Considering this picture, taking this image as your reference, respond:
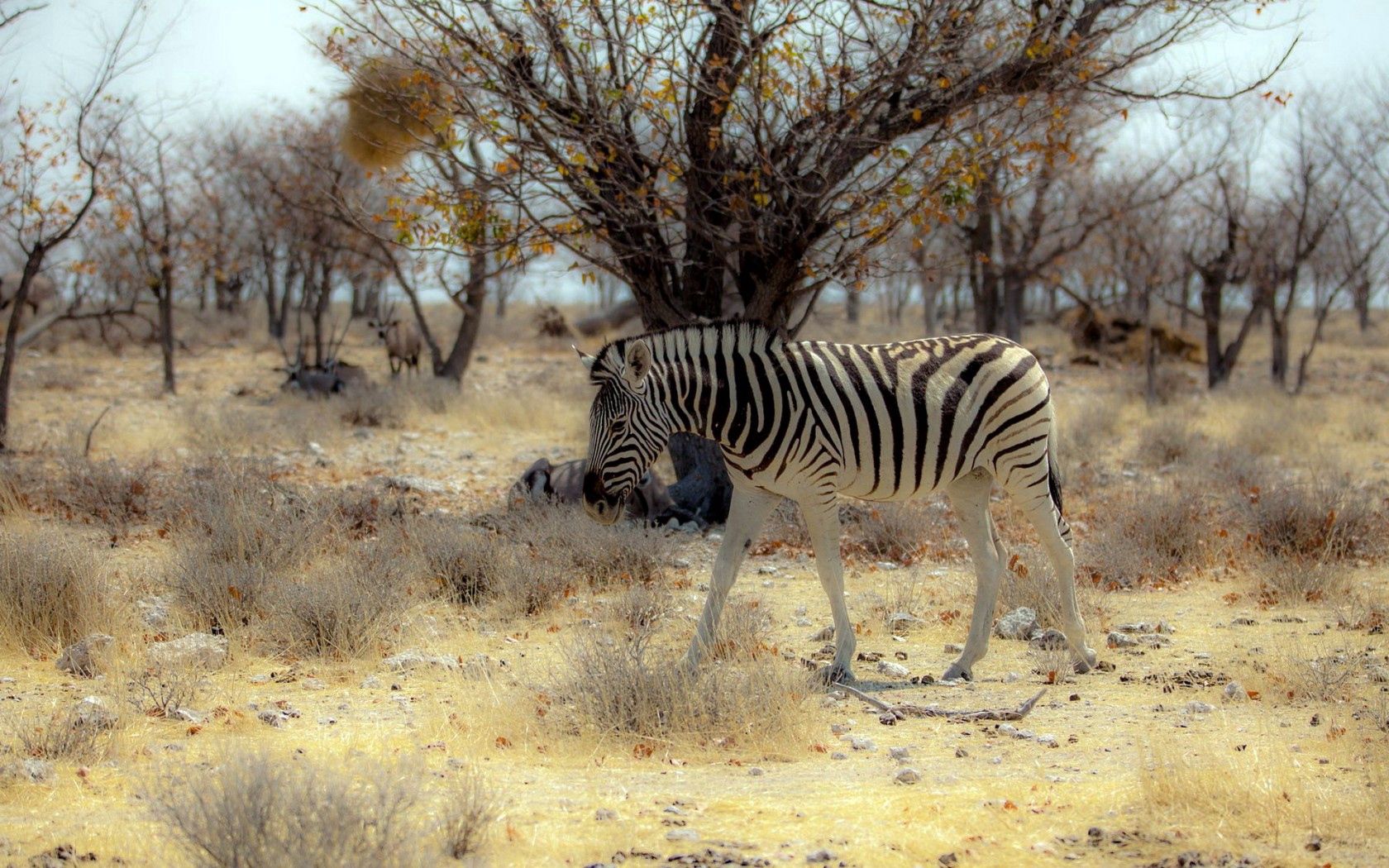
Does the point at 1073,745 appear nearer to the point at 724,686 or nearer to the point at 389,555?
the point at 724,686

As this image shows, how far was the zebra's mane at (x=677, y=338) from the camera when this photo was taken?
Result: 6340mm

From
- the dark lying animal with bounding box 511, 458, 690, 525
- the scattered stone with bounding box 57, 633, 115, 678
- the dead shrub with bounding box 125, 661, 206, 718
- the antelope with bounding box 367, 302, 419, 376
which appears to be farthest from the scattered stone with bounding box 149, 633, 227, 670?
the antelope with bounding box 367, 302, 419, 376

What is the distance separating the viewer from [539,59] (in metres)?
10.5

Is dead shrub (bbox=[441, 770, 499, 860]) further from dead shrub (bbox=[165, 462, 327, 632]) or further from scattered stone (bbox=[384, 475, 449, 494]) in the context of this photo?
scattered stone (bbox=[384, 475, 449, 494])

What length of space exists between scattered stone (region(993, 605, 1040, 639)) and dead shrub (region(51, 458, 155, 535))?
274 inches

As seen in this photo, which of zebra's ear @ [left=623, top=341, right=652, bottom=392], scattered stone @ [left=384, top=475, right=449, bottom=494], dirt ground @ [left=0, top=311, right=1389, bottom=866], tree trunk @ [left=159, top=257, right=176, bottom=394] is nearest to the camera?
dirt ground @ [left=0, top=311, right=1389, bottom=866]

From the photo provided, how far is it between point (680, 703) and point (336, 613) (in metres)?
2.45

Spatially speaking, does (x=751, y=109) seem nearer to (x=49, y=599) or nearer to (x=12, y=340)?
(x=49, y=599)

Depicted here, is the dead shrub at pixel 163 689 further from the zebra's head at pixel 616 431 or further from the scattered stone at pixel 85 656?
the zebra's head at pixel 616 431

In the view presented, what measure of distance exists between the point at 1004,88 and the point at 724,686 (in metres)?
6.93

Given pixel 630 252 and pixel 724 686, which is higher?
pixel 630 252

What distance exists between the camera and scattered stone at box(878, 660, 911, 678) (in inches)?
266

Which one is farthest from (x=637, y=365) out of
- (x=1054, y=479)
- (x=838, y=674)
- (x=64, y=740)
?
(x=64, y=740)

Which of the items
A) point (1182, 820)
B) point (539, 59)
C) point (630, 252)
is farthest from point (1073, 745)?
point (539, 59)
